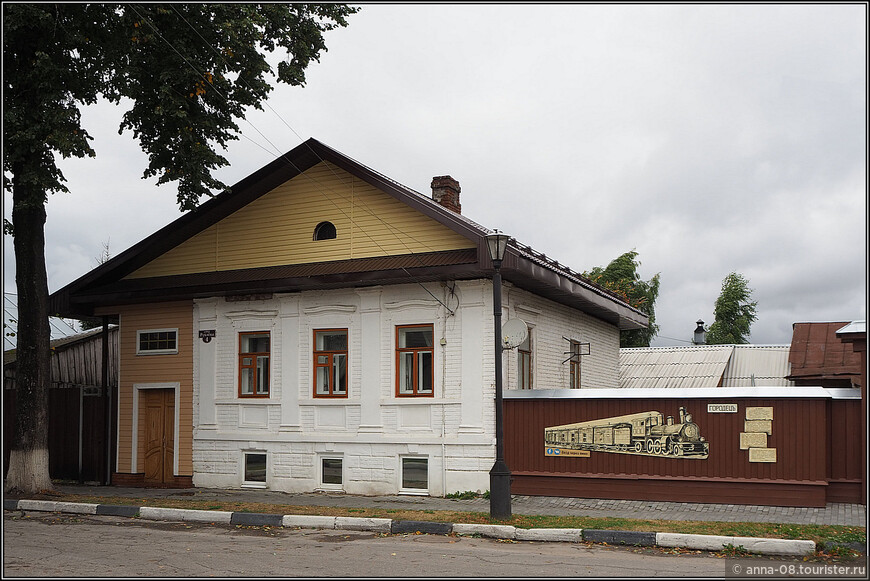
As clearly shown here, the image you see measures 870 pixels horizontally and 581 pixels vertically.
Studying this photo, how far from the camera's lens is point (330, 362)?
18750mm

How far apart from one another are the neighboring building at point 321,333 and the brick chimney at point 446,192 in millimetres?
39

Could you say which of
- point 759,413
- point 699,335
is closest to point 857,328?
point 759,413

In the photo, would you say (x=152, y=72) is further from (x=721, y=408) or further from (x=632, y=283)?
(x=632, y=283)

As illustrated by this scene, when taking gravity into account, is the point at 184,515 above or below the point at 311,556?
below

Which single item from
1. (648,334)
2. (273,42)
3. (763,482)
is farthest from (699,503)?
(648,334)

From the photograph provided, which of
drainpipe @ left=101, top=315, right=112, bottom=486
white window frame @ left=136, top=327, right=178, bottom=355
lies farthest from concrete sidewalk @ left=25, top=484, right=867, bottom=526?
white window frame @ left=136, top=327, right=178, bottom=355

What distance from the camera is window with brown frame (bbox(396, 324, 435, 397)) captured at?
58.1 ft

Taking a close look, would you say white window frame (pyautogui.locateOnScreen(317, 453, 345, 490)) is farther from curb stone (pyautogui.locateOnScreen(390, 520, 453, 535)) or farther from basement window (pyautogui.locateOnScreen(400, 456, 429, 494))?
curb stone (pyautogui.locateOnScreen(390, 520, 453, 535))

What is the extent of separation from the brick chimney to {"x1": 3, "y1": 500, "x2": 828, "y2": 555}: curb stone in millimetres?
9641

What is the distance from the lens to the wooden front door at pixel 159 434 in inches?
800

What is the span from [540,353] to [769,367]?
19.2 meters

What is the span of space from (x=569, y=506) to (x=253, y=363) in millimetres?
8101

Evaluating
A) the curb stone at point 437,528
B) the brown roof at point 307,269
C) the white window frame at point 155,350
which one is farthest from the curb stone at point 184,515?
the white window frame at point 155,350

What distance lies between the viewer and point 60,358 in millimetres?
26391
